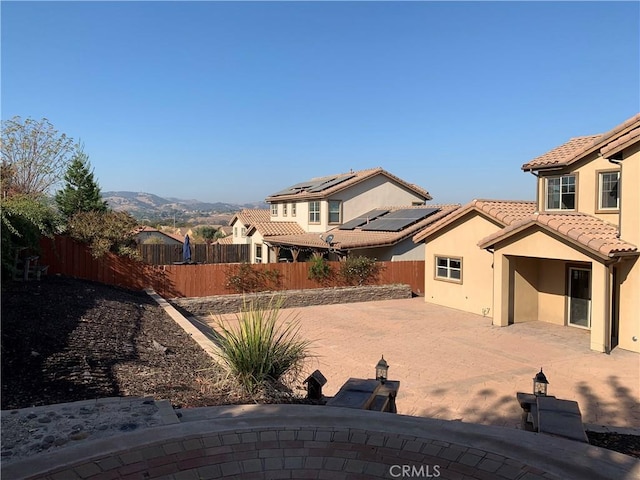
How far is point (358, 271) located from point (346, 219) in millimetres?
8737

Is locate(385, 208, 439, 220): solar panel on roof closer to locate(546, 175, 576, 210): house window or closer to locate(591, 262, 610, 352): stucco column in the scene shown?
locate(546, 175, 576, 210): house window

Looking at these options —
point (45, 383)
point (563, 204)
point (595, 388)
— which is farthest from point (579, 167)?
point (45, 383)

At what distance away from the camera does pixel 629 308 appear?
490 inches

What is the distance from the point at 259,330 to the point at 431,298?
15.0 metres

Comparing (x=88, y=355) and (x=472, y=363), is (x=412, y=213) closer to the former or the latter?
(x=472, y=363)

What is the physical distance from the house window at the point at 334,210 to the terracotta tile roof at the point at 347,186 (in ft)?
2.68

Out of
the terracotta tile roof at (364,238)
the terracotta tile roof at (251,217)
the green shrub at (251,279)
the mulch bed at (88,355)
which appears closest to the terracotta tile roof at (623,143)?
the terracotta tile roof at (364,238)

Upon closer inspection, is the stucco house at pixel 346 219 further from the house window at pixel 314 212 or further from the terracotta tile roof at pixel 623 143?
the terracotta tile roof at pixel 623 143

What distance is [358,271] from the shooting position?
21828 millimetres

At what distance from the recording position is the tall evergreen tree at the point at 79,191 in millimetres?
27438

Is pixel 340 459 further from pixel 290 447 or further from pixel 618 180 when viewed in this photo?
pixel 618 180

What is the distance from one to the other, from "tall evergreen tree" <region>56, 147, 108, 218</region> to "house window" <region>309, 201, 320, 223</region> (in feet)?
41.2

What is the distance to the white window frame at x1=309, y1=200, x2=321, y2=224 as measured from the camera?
29922mm

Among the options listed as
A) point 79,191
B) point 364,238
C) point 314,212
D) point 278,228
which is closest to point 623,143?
point 364,238
